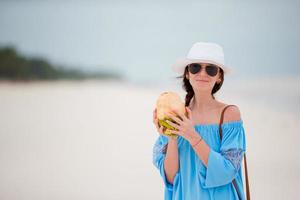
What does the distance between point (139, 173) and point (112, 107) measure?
2.32m

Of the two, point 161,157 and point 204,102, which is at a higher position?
point 204,102

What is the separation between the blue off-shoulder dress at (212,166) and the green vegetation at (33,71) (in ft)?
23.3


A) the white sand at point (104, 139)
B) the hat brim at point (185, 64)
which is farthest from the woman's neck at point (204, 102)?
the white sand at point (104, 139)

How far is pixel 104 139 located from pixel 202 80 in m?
4.86

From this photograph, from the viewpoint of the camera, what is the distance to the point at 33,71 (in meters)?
8.90

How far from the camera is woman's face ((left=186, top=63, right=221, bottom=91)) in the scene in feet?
5.63

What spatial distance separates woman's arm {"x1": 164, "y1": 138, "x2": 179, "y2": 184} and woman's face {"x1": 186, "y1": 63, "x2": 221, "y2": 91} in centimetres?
21

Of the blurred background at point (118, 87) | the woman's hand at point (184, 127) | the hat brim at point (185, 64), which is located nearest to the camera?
the woman's hand at point (184, 127)

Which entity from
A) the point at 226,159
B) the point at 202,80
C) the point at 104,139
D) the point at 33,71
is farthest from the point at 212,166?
the point at 33,71

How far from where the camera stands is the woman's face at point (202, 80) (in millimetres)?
1717

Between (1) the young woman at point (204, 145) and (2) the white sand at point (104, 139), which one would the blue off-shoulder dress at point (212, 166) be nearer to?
(1) the young woman at point (204, 145)

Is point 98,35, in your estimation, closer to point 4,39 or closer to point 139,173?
point 4,39

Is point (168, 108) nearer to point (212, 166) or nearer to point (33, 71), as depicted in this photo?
point (212, 166)

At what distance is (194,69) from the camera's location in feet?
5.67
